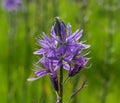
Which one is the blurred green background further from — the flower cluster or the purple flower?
the flower cluster

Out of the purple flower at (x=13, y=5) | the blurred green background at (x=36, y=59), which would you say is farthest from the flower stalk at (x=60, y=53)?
the purple flower at (x=13, y=5)

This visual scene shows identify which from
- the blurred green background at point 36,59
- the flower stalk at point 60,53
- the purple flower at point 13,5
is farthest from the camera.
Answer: the purple flower at point 13,5

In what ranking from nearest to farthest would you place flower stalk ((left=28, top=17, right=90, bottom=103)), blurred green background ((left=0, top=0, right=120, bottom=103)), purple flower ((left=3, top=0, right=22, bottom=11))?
1. flower stalk ((left=28, top=17, right=90, bottom=103))
2. blurred green background ((left=0, top=0, right=120, bottom=103))
3. purple flower ((left=3, top=0, right=22, bottom=11))

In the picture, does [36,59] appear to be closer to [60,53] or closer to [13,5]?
[13,5]

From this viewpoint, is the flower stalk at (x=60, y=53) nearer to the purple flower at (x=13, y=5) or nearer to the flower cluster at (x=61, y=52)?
the flower cluster at (x=61, y=52)

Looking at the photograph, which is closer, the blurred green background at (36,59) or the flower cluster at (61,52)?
the flower cluster at (61,52)

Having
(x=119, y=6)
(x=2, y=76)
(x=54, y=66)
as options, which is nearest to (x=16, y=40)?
(x=2, y=76)

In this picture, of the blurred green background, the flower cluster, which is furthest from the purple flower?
the flower cluster

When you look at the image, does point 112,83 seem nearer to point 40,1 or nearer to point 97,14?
point 40,1
